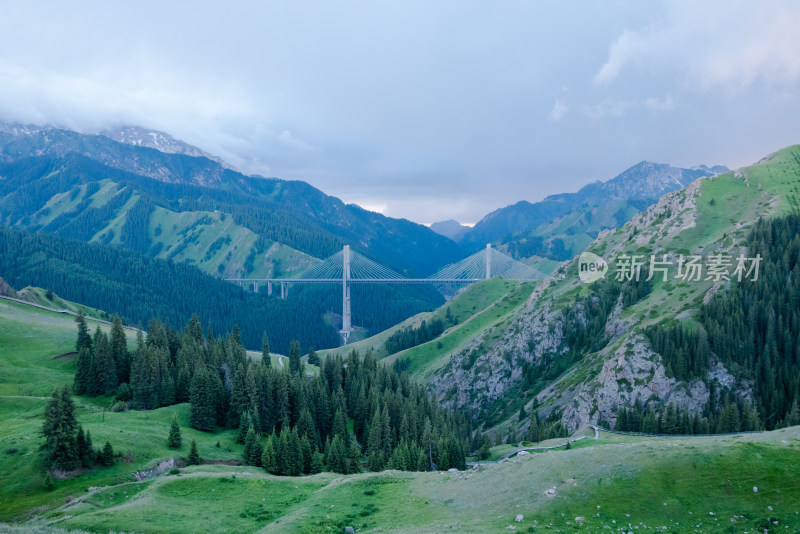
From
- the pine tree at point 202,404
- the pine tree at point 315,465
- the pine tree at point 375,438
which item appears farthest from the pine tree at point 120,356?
the pine tree at point 375,438

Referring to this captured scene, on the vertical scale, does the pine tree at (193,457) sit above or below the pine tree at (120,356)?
below

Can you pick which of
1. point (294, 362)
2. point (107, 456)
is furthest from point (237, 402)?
point (294, 362)

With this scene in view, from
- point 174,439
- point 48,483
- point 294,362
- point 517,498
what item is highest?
point 294,362

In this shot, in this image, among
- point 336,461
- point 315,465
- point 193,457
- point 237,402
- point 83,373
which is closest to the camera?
point 193,457

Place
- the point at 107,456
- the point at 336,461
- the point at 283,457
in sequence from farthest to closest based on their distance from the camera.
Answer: the point at 336,461 < the point at 283,457 < the point at 107,456

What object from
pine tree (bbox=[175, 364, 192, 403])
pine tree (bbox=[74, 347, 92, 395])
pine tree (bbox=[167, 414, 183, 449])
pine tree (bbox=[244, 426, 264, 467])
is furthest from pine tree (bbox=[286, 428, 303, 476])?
pine tree (bbox=[74, 347, 92, 395])

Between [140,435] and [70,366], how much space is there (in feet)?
150

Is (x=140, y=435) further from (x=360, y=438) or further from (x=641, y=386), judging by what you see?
(x=641, y=386)

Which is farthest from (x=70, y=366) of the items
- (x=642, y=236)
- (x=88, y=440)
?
(x=642, y=236)

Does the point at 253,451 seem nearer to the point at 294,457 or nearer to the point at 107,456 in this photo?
the point at 294,457

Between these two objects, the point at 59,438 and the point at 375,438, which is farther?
the point at 375,438

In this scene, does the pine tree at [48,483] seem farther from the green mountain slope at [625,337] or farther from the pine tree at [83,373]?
the green mountain slope at [625,337]

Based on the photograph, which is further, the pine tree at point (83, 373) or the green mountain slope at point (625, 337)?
the green mountain slope at point (625, 337)

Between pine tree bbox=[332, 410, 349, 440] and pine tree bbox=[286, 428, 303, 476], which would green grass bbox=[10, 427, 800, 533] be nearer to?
pine tree bbox=[286, 428, 303, 476]
